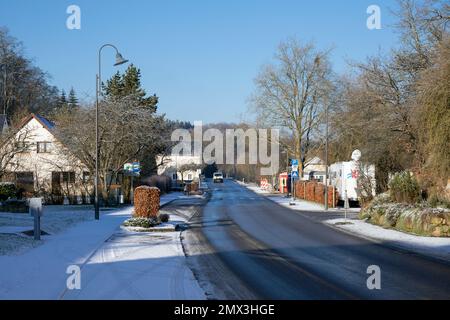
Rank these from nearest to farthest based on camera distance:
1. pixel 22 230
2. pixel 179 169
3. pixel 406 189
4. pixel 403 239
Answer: pixel 403 239
pixel 22 230
pixel 406 189
pixel 179 169

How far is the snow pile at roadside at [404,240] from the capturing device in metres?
16.9

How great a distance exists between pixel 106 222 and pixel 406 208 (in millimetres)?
13186

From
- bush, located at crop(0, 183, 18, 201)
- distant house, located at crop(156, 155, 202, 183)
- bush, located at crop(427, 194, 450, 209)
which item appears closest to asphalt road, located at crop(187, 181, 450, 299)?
bush, located at crop(427, 194, 450, 209)

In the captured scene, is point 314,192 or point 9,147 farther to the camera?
point 314,192

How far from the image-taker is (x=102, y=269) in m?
12.9

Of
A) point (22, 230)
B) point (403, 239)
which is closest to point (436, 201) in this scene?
point (403, 239)

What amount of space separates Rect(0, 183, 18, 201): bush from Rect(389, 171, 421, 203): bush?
25709 millimetres

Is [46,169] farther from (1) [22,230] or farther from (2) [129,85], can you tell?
(1) [22,230]


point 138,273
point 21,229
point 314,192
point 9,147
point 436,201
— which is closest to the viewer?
point 138,273

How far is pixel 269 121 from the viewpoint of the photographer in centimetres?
6084

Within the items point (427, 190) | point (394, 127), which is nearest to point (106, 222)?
point (427, 190)

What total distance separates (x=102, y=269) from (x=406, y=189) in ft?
56.3

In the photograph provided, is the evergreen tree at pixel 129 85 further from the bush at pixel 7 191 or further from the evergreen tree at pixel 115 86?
the bush at pixel 7 191
